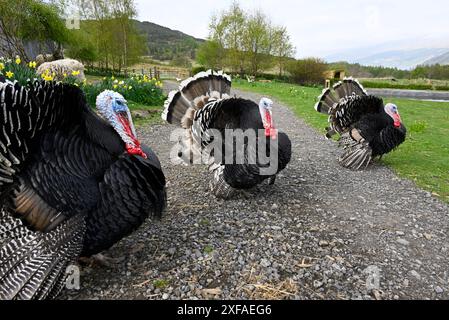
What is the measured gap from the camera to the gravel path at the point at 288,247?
2641 millimetres

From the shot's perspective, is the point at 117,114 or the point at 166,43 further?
the point at 166,43

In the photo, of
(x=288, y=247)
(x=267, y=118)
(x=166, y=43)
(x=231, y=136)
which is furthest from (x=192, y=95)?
(x=166, y=43)

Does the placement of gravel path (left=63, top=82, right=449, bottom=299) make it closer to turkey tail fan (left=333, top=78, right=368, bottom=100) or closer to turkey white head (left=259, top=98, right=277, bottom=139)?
turkey white head (left=259, top=98, right=277, bottom=139)

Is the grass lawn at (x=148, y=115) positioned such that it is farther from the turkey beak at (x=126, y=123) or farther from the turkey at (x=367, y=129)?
the turkey beak at (x=126, y=123)

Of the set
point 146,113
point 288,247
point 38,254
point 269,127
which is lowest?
point 288,247

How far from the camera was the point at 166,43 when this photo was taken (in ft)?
317

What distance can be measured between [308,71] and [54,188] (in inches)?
1321

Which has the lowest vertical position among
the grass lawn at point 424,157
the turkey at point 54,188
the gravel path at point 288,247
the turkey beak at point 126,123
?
the gravel path at point 288,247

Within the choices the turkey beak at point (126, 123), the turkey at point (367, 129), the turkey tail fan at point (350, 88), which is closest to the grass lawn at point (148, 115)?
the turkey tail fan at point (350, 88)

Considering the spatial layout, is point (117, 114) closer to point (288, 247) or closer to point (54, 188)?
point (54, 188)

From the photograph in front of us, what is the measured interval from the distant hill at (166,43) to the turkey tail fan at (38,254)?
53.1m

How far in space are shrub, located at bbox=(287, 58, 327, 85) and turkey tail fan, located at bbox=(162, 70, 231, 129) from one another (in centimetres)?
3017
